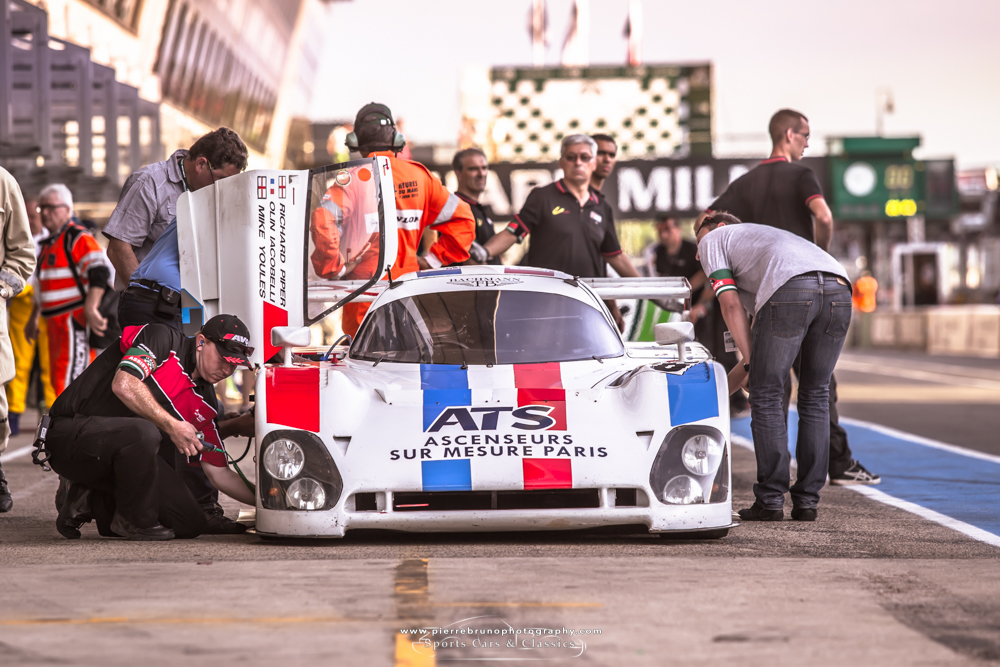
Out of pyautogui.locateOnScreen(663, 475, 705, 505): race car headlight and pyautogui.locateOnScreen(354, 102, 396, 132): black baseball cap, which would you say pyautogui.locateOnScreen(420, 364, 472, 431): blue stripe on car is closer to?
pyautogui.locateOnScreen(663, 475, 705, 505): race car headlight

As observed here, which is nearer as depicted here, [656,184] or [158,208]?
[158,208]

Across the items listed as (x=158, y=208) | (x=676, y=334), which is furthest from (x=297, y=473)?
(x=158, y=208)

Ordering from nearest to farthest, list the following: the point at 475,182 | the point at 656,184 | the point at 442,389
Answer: the point at 442,389, the point at 475,182, the point at 656,184

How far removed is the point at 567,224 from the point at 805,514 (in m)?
2.88

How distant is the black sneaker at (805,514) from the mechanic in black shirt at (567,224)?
264cm

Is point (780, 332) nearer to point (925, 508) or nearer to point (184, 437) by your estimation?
point (925, 508)

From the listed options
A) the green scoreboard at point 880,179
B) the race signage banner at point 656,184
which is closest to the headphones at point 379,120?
the race signage banner at point 656,184

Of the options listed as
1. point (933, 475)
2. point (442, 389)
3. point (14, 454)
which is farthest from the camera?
point (14, 454)

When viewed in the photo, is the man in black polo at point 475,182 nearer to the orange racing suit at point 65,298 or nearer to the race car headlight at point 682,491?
the orange racing suit at point 65,298

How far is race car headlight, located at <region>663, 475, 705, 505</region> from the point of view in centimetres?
500

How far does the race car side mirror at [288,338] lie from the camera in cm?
567

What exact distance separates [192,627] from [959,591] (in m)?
2.35

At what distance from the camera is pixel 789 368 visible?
6.19 m

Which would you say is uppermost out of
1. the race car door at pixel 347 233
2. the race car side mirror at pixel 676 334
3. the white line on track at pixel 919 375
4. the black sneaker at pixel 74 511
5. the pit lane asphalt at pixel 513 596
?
the race car door at pixel 347 233
